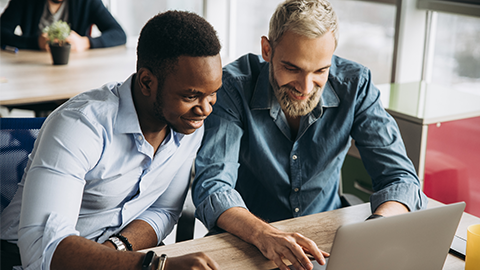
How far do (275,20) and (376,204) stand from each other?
2.03 feet

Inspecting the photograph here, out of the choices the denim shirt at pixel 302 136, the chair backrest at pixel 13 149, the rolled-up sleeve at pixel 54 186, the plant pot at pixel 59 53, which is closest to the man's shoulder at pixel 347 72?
the denim shirt at pixel 302 136

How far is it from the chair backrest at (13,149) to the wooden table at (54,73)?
0.93 meters

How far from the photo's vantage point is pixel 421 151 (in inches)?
77.2

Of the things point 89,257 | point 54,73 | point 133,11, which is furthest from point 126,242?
point 133,11

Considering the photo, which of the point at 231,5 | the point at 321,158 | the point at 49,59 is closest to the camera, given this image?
the point at 321,158

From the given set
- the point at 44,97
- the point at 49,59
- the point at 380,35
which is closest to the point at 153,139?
the point at 44,97

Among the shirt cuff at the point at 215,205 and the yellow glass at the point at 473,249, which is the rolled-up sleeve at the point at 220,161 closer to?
the shirt cuff at the point at 215,205

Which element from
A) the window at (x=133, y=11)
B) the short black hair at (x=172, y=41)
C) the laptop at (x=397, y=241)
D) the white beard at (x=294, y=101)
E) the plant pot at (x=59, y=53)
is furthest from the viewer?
the window at (x=133, y=11)

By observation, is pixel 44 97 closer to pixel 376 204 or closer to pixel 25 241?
pixel 25 241

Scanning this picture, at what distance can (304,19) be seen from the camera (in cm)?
134

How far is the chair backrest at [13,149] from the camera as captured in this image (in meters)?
Result: 1.30

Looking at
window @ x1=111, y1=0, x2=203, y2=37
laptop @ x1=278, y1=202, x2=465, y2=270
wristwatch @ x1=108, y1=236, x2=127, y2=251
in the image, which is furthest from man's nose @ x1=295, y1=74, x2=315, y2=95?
window @ x1=111, y1=0, x2=203, y2=37

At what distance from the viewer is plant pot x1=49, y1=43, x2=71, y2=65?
2.79 meters

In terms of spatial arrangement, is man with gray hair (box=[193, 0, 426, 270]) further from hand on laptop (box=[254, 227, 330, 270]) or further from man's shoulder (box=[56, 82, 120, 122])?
man's shoulder (box=[56, 82, 120, 122])
